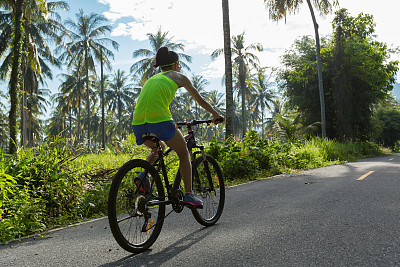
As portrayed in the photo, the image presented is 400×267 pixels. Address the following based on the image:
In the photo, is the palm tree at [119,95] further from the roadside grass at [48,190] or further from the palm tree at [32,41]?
the roadside grass at [48,190]

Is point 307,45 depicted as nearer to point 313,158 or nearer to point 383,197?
point 313,158

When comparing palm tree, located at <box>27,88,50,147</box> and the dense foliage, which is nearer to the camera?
the dense foliage

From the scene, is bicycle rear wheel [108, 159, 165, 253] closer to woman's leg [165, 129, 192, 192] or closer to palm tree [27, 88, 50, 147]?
woman's leg [165, 129, 192, 192]

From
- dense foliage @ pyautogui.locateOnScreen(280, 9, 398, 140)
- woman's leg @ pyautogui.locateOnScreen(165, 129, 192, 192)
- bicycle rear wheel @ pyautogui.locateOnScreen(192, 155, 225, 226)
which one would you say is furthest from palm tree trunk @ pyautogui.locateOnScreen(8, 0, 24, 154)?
dense foliage @ pyautogui.locateOnScreen(280, 9, 398, 140)

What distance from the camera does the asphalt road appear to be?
2754mm

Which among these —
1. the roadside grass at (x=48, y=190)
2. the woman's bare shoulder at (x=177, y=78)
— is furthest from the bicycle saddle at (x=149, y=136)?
the roadside grass at (x=48, y=190)

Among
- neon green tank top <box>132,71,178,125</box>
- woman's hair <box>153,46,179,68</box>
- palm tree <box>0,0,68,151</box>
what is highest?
palm tree <box>0,0,68,151</box>

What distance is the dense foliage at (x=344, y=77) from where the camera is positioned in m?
23.0

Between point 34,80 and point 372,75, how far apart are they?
3039 cm

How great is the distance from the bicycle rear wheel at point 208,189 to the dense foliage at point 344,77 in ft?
70.0

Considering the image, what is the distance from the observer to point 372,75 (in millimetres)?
23016

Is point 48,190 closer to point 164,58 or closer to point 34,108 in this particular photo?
point 164,58

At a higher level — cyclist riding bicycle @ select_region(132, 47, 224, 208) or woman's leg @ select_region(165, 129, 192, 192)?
cyclist riding bicycle @ select_region(132, 47, 224, 208)

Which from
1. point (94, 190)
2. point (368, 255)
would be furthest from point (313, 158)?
point (368, 255)
